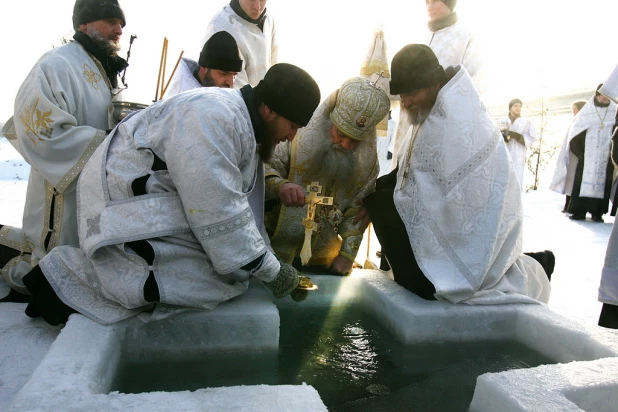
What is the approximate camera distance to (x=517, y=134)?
418 inches

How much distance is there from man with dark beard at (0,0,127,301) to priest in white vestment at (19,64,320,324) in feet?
1.44

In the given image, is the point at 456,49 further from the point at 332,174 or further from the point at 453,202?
the point at 453,202

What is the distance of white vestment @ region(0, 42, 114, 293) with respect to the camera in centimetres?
268

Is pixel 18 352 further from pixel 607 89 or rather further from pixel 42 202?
pixel 607 89

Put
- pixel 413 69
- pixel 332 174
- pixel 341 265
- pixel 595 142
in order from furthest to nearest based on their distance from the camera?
pixel 595 142
pixel 332 174
pixel 341 265
pixel 413 69

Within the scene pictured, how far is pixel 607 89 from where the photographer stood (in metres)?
2.55

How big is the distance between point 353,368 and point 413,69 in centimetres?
176

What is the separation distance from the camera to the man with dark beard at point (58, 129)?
2684 mm

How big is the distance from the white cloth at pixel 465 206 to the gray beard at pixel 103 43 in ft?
6.55

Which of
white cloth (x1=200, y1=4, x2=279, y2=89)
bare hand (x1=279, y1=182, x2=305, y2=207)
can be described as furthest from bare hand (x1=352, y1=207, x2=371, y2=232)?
white cloth (x1=200, y1=4, x2=279, y2=89)

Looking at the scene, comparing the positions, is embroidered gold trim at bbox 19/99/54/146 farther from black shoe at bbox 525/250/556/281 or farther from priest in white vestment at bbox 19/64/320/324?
A: black shoe at bbox 525/250/556/281

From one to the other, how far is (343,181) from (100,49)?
1.76 meters

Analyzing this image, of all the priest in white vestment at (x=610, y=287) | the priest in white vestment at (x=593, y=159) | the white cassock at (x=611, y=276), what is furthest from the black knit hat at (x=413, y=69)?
the priest in white vestment at (x=593, y=159)

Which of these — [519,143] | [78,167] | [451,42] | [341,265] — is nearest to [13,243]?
[78,167]
